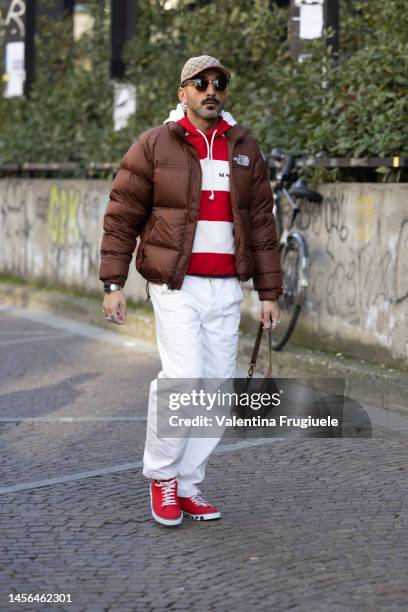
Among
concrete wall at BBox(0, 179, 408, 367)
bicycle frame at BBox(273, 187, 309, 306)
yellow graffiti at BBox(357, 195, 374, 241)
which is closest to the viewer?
concrete wall at BBox(0, 179, 408, 367)

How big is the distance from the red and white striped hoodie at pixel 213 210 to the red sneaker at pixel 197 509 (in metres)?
0.99

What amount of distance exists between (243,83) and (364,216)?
179 inches

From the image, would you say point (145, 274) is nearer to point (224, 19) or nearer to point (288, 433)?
point (288, 433)

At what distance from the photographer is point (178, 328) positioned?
5.50m

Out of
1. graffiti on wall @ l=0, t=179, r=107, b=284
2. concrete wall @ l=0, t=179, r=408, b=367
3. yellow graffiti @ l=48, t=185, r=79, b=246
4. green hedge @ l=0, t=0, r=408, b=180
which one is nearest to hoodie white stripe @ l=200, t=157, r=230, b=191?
concrete wall @ l=0, t=179, r=408, b=367

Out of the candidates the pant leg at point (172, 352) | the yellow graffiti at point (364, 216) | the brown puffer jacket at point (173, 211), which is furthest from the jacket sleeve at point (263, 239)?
the yellow graffiti at point (364, 216)

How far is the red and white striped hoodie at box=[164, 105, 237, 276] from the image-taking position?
555cm

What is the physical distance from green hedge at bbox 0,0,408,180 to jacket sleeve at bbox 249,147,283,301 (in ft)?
12.1

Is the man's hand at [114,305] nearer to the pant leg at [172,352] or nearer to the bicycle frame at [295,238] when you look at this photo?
the pant leg at [172,352]

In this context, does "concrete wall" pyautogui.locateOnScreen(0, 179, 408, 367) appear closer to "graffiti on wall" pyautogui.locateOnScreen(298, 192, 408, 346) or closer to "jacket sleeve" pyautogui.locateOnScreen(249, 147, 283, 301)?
"graffiti on wall" pyautogui.locateOnScreen(298, 192, 408, 346)

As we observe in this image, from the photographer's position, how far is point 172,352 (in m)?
5.53

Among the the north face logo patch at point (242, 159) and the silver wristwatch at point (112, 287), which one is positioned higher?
the the north face logo patch at point (242, 159)

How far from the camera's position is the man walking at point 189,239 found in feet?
18.1

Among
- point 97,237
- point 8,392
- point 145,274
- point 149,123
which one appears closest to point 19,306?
point 97,237
